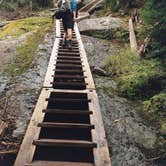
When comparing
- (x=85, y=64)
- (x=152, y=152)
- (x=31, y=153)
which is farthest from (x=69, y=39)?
Answer: (x=31, y=153)

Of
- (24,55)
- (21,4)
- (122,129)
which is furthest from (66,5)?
(21,4)

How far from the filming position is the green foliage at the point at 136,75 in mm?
9367

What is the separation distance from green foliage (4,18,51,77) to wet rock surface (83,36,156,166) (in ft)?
7.06

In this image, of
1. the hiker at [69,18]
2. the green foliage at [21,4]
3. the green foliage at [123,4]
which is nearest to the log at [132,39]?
the hiker at [69,18]

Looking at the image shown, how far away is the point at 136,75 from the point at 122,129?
265cm

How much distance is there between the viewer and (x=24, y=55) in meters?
12.0

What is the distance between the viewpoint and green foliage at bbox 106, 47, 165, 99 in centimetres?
937

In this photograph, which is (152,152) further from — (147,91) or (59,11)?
(59,11)

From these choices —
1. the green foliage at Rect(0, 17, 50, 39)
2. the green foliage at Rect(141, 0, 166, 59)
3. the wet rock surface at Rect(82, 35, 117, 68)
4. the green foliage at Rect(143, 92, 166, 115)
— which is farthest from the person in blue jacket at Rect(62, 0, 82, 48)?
the green foliage at Rect(143, 92, 166, 115)

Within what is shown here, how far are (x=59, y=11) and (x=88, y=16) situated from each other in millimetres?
8125

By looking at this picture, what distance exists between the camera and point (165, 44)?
10344 millimetres

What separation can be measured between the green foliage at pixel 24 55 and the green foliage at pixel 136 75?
7.88ft

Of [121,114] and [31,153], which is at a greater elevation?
[31,153]

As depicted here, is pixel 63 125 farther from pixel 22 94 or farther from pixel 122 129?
pixel 22 94
